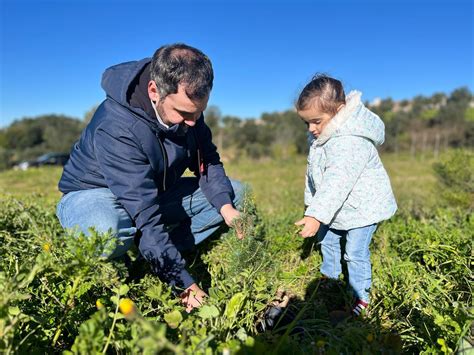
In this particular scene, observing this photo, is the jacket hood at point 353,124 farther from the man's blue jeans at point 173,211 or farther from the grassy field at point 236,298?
the man's blue jeans at point 173,211

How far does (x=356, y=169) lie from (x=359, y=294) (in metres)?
0.72

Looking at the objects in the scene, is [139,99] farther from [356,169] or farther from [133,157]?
[356,169]

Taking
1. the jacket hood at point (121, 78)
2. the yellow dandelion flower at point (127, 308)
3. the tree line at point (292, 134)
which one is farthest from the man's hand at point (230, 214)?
the tree line at point (292, 134)

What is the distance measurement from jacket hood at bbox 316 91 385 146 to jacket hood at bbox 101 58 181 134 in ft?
2.78

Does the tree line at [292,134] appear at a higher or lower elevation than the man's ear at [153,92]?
lower

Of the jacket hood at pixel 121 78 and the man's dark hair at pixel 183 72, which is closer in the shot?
the man's dark hair at pixel 183 72

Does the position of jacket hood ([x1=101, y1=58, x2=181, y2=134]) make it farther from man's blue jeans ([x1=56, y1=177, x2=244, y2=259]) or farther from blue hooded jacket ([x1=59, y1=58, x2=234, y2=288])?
man's blue jeans ([x1=56, y1=177, x2=244, y2=259])

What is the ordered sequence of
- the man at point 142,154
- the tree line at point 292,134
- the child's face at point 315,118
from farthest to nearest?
the tree line at point 292,134, the child's face at point 315,118, the man at point 142,154

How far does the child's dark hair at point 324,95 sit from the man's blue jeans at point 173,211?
2.79 ft

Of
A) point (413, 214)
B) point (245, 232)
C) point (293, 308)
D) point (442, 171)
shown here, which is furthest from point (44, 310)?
point (442, 171)

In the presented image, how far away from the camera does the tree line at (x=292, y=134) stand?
82.0ft

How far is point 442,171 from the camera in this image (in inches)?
168

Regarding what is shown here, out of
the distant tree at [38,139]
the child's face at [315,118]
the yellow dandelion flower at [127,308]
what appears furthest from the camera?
the distant tree at [38,139]

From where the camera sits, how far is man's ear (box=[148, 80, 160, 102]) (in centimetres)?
195
